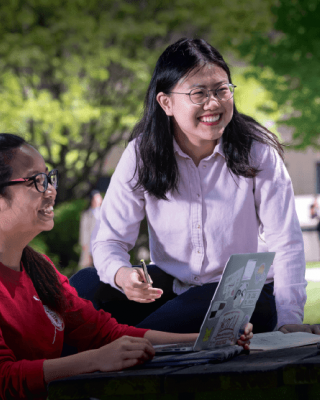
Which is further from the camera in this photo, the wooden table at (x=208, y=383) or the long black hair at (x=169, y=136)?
the long black hair at (x=169, y=136)

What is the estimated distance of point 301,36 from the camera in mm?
10078

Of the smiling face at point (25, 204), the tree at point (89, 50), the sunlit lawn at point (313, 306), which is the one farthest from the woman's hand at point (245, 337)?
the tree at point (89, 50)

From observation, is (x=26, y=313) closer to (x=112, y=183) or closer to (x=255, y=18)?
(x=112, y=183)

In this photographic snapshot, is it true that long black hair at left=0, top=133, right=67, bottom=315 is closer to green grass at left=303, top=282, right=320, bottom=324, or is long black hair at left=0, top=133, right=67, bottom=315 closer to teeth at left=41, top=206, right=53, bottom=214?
teeth at left=41, top=206, right=53, bottom=214

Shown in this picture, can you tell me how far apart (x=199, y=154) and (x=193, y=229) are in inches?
14.2

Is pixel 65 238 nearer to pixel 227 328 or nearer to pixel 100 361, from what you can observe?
pixel 227 328

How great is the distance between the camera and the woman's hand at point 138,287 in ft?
7.06

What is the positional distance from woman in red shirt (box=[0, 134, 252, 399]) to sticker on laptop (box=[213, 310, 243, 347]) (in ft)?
0.13

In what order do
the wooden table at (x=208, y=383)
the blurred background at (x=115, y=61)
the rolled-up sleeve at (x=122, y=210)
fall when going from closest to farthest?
the wooden table at (x=208, y=383), the rolled-up sleeve at (x=122, y=210), the blurred background at (x=115, y=61)

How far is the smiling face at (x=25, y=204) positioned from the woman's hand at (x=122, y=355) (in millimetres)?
540

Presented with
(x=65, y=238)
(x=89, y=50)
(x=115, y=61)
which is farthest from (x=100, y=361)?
(x=115, y=61)

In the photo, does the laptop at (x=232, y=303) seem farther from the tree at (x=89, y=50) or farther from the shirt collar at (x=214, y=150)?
the tree at (x=89, y=50)

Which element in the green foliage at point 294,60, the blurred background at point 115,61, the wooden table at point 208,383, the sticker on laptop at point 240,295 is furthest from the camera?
the blurred background at point 115,61

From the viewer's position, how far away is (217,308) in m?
1.72
